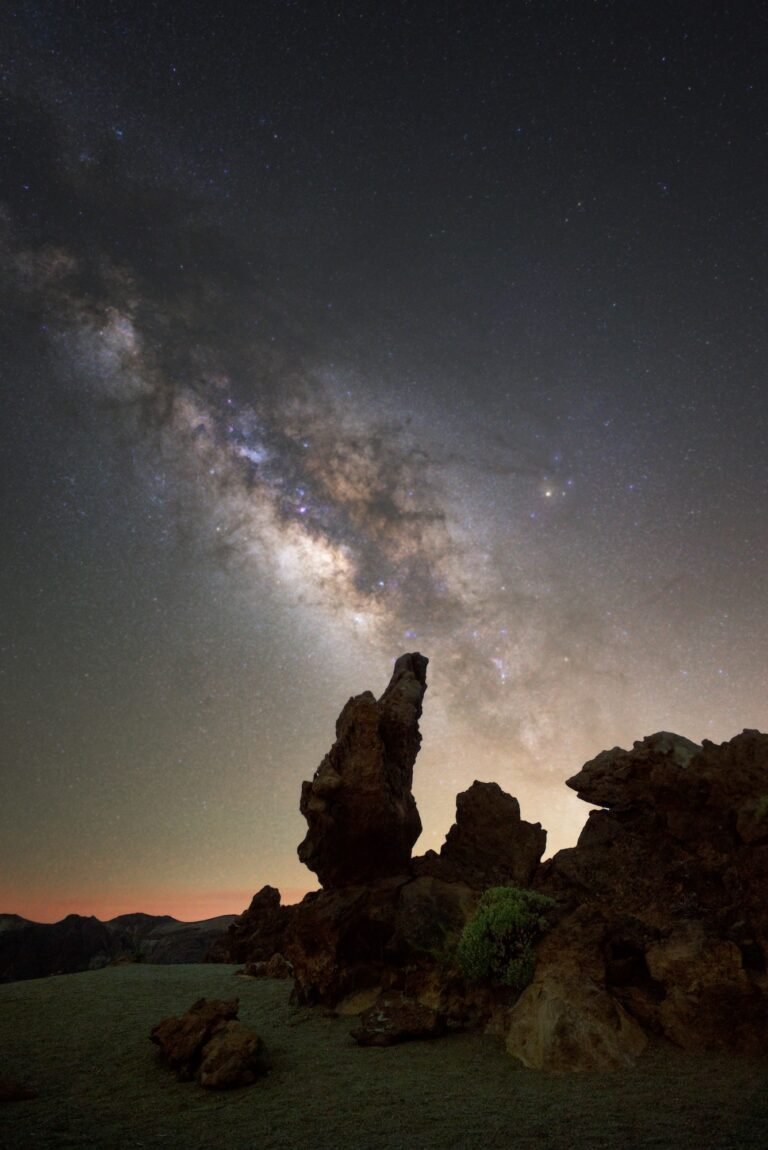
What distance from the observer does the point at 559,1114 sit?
9234 millimetres

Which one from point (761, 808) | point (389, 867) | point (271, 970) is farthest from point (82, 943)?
point (761, 808)

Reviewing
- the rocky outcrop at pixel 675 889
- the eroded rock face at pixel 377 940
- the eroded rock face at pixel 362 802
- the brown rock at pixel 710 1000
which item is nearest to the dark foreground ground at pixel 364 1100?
the brown rock at pixel 710 1000

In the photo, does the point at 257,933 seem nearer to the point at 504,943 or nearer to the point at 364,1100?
the point at 504,943

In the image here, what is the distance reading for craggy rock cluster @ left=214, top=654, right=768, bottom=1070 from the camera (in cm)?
1238

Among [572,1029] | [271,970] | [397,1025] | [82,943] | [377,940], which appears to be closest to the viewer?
[572,1029]

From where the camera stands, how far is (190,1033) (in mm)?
12844

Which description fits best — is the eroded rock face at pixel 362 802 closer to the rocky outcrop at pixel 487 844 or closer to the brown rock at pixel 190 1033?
the rocky outcrop at pixel 487 844

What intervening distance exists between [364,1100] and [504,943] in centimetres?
546

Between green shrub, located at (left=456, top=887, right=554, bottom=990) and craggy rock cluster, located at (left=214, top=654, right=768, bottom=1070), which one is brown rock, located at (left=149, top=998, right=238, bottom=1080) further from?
green shrub, located at (left=456, top=887, right=554, bottom=990)

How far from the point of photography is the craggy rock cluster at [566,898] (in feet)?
40.6

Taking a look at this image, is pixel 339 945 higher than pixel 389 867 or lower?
lower

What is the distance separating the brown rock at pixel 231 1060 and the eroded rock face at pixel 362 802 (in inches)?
266

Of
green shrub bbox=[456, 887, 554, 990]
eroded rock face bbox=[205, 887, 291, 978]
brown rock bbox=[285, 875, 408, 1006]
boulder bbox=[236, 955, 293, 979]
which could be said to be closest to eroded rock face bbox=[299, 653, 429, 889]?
brown rock bbox=[285, 875, 408, 1006]

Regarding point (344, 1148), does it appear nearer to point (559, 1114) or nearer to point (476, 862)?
point (559, 1114)
